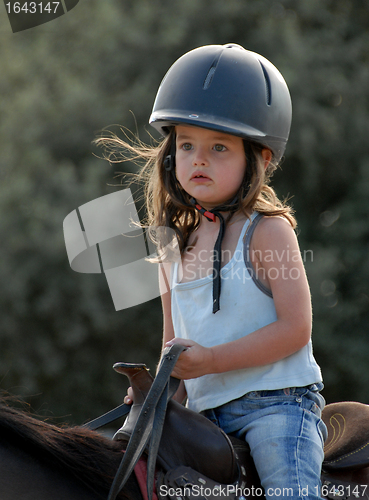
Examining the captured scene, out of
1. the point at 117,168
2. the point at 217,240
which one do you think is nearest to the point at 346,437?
the point at 217,240

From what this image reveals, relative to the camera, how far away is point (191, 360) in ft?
5.45

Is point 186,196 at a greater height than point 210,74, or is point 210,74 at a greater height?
point 210,74

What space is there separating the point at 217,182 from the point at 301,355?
0.72 m

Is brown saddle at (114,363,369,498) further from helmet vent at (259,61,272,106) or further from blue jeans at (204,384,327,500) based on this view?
helmet vent at (259,61,272,106)

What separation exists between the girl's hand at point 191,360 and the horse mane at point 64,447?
0.32 meters

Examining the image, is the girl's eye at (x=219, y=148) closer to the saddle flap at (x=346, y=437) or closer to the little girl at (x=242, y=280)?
the little girl at (x=242, y=280)

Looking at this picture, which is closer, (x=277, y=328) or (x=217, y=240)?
(x=277, y=328)

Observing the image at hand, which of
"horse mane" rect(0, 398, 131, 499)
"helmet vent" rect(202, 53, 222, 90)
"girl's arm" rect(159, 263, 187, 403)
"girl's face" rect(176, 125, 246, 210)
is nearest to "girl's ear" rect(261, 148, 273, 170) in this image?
"girl's face" rect(176, 125, 246, 210)

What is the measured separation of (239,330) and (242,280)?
19 cm

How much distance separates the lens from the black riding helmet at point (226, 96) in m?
1.93

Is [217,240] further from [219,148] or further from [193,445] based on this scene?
[193,445]

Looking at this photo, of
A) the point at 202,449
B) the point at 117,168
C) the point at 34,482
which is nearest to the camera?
the point at 34,482

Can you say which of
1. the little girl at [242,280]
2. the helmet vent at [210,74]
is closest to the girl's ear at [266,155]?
the little girl at [242,280]

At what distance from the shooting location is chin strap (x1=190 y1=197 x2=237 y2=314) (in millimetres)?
1926
